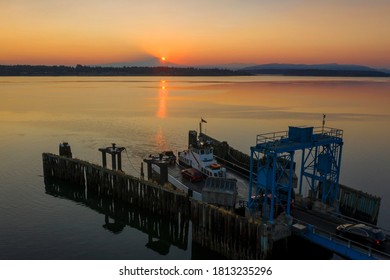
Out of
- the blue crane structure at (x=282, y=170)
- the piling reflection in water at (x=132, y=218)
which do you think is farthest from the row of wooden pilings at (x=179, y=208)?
the blue crane structure at (x=282, y=170)

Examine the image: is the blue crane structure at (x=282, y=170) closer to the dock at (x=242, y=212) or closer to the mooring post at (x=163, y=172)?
the dock at (x=242, y=212)

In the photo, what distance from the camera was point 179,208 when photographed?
3316cm

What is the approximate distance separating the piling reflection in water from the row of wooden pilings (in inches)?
20.4

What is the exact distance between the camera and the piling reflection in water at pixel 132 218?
110 ft

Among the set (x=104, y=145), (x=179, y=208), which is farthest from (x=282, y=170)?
(x=104, y=145)

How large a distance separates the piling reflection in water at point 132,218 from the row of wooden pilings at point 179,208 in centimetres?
52

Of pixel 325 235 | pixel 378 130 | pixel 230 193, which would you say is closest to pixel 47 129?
pixel 230 193

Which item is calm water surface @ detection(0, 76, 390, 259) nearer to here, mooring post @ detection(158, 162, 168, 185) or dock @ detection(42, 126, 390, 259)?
dock @ detection(42, 126, 390, 259)

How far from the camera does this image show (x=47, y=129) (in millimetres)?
86750

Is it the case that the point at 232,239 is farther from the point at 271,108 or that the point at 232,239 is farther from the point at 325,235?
the point at 271,108

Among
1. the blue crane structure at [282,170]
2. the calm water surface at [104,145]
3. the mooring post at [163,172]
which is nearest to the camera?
the blue crane structure at [282,170]

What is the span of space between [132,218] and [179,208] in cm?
811

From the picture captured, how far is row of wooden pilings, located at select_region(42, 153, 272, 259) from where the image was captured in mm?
26594

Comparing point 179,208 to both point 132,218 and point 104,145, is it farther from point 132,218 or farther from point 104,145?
point 104,145
